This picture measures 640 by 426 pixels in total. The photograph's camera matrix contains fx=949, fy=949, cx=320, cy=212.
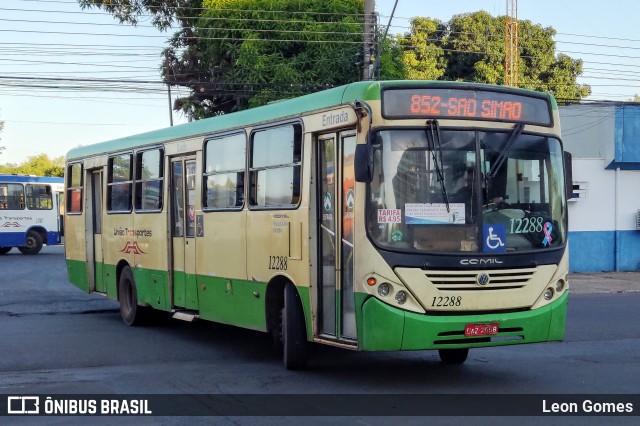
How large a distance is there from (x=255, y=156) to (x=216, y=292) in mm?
2061

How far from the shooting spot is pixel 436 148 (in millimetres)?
9430

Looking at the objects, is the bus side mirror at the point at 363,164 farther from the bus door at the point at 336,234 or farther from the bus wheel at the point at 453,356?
the bus wheel at the point at 453,356

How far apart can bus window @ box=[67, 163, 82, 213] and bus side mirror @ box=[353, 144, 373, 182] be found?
9.76 meters

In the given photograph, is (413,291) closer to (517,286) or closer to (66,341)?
(517,286)

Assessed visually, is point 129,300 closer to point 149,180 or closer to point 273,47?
point 149,180

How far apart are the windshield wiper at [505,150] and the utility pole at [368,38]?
48.1 feet

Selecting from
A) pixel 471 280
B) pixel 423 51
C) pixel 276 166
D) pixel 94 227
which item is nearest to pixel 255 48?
Result: pixel 94 227

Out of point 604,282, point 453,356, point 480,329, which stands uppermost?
point 480,329

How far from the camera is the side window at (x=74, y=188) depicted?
696 inches

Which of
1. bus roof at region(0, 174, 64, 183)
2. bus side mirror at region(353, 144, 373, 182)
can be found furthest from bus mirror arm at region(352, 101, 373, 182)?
bus roof at region(0, 174, 64, 183)

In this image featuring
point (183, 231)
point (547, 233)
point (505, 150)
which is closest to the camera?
point (505, 150)

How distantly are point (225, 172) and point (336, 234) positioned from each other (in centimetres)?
296

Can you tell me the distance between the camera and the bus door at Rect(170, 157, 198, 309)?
1335cm

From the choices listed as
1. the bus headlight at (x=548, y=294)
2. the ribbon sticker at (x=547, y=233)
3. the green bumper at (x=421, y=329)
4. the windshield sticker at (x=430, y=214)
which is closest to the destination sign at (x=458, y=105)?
the windshield sticker at (x=430, y=214)
